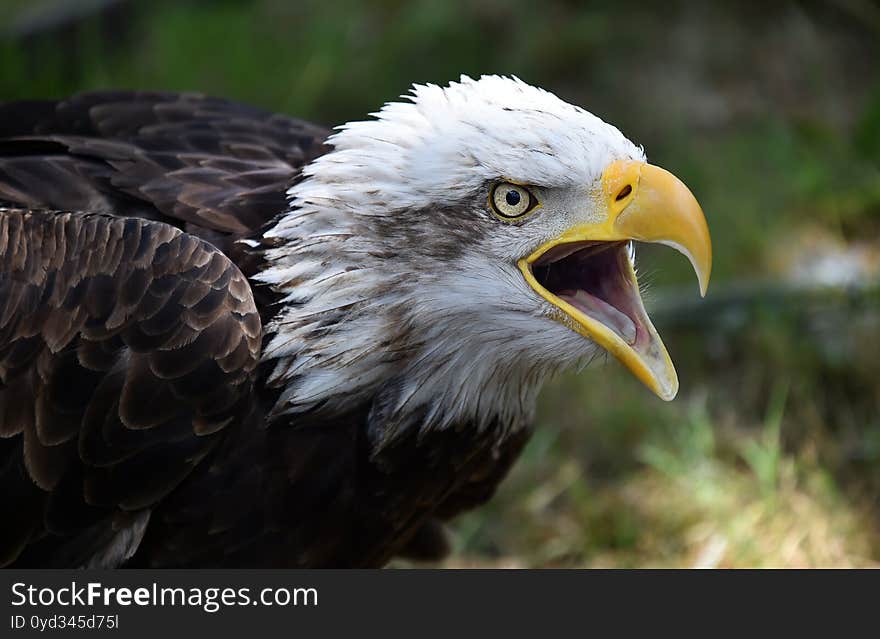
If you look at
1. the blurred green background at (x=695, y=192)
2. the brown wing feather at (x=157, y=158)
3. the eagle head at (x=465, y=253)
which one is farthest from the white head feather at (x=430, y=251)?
the blurred green background at (x=695, y=192)

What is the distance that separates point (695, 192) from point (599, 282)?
3213mm

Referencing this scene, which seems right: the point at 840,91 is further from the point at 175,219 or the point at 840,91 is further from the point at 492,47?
the point at 175,219

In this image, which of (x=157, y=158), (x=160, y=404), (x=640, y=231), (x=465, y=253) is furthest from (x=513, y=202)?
(x=157, y=158)

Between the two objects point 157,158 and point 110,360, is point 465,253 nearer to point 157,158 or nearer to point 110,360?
point 110,360

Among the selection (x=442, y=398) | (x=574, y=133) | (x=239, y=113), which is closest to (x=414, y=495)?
(x=442, y=398)

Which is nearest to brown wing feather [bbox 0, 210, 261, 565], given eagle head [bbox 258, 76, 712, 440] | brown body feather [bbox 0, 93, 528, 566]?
brown body feather [bbox 0, 93, 528, 566]

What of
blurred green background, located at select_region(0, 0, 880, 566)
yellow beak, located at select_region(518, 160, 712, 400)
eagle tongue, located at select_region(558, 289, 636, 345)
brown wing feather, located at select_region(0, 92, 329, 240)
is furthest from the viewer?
blurred green background, located at select_region(0, 0, 880, 566)

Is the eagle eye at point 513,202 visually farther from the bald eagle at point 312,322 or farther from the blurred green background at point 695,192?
the blurred green background at point 695,192

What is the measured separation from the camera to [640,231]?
116 inches

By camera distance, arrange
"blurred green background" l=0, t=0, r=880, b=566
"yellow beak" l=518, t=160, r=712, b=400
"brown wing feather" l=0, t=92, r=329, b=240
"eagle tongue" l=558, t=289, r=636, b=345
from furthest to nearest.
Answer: "blurred green background" l=0, t=0, r=880, b=566 < "brown wing feather" l=0, t=92, r=329, b=240 < "eagle tongue" l=558, t=289, r=636, b=345 < "yellow beak" l=518, t=160, r=712, b=400

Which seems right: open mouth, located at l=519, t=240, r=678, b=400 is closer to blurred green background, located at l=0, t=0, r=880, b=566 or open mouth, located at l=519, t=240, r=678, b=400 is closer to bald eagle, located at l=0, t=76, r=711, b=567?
bald eagle, located at l=0, t=76, r=711, b=567

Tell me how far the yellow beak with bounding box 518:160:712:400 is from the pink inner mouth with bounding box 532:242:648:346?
6 centimetres

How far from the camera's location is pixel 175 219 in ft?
11.0

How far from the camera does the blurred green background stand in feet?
15.3
